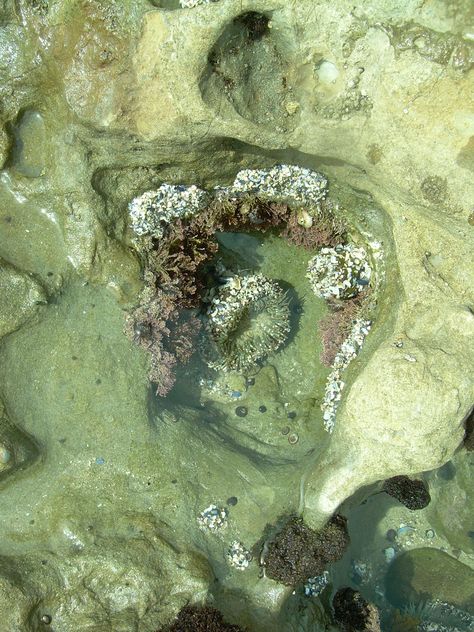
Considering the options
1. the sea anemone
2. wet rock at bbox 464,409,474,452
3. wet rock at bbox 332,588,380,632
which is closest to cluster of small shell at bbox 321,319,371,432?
the sea anemone

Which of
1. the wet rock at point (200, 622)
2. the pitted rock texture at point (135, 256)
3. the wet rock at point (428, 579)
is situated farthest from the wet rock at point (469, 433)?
the wet rock at point (200, 622)

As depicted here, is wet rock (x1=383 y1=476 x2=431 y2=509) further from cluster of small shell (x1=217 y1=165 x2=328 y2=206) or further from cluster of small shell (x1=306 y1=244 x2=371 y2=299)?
cluster of small shell (x1=217 y1=165 x2=328 y2=206)

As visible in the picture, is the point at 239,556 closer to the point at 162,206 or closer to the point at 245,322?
the point at 245,322

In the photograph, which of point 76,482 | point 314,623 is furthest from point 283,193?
point 314,623

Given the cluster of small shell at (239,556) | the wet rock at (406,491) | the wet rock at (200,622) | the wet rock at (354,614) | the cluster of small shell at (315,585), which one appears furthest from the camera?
the wet rock at (406,491)

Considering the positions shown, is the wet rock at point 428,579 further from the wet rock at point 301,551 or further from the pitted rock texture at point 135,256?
the pitted rock texture at point 135,256

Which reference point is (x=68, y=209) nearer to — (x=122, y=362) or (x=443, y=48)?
(x=122, y=362)
